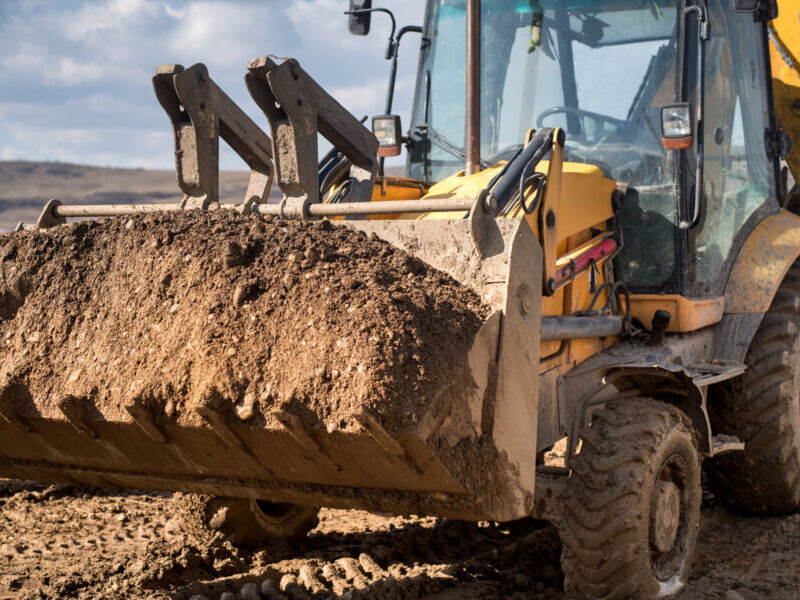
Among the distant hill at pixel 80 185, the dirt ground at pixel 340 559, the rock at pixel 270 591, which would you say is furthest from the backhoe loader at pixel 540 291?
the distant hill at pixel 80 185

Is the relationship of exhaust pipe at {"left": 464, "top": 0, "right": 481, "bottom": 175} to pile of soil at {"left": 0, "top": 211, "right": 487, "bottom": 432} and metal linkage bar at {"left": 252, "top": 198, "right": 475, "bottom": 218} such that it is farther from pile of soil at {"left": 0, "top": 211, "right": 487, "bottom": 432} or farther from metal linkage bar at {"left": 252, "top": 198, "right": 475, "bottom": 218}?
pile of soil at {"left": 0, "top": 211, "right": 487, "bottom": 432}

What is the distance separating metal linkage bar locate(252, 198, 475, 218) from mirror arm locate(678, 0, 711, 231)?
1.75 m

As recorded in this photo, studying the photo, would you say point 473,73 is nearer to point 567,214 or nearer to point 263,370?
point 567,214

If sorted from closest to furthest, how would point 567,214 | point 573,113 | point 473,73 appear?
point 567,214 → point 473,73 → point 573,113

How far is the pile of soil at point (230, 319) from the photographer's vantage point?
291 centimetres

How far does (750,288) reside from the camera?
5.06 m

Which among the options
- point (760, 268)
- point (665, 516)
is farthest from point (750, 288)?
point (665, 516)

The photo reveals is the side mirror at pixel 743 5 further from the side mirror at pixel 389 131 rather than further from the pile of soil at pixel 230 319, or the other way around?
the pile of soil at pixel 230 319

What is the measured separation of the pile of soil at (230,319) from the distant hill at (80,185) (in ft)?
111

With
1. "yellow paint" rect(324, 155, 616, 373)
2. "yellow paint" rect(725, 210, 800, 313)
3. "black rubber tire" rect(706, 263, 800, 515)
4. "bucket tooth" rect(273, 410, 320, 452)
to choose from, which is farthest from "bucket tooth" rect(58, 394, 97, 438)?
"yellow paint" rect(725, 210, 800, 313)

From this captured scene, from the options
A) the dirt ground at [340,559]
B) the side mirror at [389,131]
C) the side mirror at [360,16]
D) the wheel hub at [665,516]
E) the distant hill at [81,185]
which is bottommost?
the dirt ground at [340,559]

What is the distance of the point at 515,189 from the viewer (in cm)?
381

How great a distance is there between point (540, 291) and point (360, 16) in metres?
2.61

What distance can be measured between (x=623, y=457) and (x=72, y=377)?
2033 millimetres
